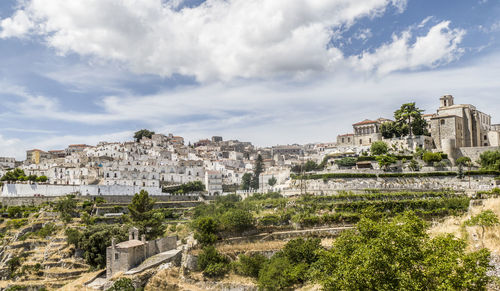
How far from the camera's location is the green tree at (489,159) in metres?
39.7

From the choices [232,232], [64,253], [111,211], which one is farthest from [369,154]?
[64,253]

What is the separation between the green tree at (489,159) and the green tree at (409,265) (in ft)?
97.0

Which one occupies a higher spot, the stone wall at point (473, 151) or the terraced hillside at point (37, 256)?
the stone wall at point (473, 151)

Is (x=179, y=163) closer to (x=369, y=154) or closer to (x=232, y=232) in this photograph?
(x=369, y=154)

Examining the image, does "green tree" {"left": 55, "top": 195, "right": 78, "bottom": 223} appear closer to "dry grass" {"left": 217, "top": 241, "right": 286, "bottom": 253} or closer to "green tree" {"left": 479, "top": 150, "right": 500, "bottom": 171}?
"dry grass" {"left": 217, "top": 241, "right": 286, "bottom": 253}

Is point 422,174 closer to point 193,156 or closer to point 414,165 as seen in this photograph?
point 414,165

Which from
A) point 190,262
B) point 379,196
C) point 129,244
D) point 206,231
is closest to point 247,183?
point 379,196

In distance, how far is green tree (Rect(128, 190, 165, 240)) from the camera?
34.1m

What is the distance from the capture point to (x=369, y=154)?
51.6 m

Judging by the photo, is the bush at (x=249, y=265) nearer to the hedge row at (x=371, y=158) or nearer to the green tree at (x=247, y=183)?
the hedge row at (x=371, y=158)

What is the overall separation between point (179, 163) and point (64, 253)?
36.3 meters

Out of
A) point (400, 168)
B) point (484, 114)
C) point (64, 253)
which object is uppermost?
point (484, 114)

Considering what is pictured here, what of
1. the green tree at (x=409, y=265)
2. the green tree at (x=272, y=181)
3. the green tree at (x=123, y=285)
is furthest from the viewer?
the green tree at (x=272, y=181)

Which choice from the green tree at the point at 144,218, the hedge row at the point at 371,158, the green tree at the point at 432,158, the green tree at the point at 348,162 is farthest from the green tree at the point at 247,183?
the green tree at the point at 432,158
